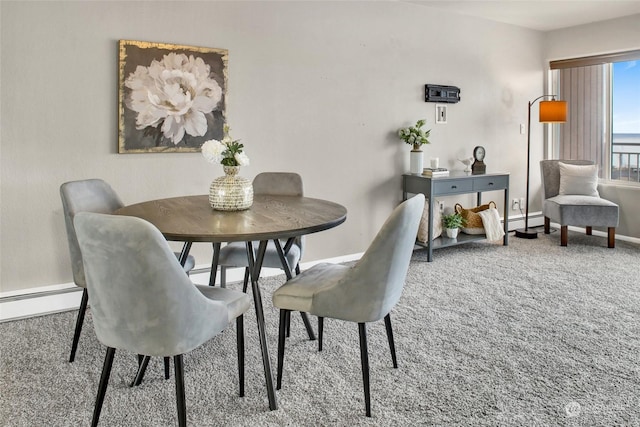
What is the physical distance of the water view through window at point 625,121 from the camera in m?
5.09

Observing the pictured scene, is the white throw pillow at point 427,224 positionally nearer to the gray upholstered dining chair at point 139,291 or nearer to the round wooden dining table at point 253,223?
the round wooden dining table at point 253,223

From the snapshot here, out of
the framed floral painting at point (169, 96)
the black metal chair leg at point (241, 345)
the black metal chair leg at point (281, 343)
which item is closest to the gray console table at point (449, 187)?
the framed floral painting at point (169, 96)

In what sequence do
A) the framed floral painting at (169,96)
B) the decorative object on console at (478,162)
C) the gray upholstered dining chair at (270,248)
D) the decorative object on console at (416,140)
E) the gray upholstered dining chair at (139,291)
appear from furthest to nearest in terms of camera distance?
the decorative object on console at (478,162), the decorative object on console at (416,140), the framed floral painting at (169,96), the gray upholstered dining chair at (270,248), the gray upholstered dining chair at (139,291)

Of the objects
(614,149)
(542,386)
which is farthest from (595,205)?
(542,386)

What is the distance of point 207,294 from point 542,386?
4.87 feet

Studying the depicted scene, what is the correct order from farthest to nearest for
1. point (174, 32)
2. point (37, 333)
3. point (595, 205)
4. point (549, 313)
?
point (595, 205), point (174, 32), point (549, 313), point (37, 333)

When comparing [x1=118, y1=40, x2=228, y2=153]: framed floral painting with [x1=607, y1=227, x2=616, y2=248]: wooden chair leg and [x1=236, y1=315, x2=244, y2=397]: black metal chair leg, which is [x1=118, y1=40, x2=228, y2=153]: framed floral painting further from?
[x1=607, y1=227, x2=616, y2=248]: wooden chair leg

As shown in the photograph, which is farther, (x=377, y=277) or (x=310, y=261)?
(x=310, y=261)

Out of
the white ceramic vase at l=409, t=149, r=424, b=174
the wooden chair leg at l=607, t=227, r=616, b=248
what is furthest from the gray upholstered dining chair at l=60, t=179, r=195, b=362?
the wooden chair leg at l=607, t=227, r=616, b=248

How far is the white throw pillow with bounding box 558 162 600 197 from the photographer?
16.5 feet

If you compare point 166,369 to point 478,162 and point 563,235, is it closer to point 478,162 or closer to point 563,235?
point 478,162

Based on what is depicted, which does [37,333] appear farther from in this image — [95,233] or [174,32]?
[174,32]

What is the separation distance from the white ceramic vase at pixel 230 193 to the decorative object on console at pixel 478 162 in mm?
3101

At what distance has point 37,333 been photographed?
273 cm
